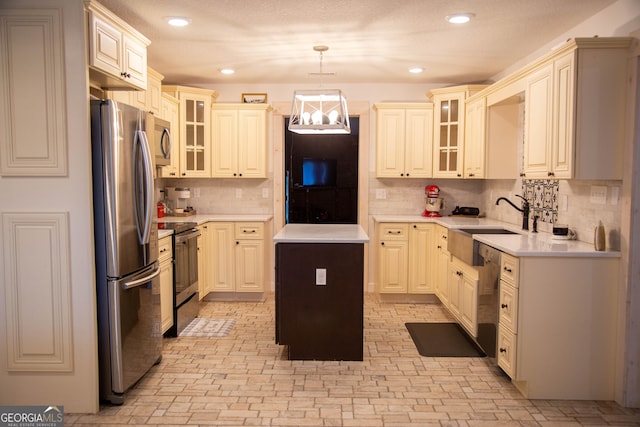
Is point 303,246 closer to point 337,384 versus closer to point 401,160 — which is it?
point 337,384

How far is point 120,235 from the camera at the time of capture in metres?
2.90

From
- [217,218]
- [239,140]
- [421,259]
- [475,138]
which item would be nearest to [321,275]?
[421,259]

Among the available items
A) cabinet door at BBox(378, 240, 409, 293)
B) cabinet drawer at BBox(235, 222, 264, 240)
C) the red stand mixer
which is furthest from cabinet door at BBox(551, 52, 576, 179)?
cabinet drawer at BBox(235, 222, 264, 240)

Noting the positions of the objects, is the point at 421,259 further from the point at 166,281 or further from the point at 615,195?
the point at 166,281

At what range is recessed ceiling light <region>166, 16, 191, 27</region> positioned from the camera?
353 centimetres

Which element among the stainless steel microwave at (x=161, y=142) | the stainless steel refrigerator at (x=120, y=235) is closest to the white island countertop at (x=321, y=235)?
the stainless steel refrigerator at (x=120, y=235)

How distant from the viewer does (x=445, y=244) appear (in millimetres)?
4996

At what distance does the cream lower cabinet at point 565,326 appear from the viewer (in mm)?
3047

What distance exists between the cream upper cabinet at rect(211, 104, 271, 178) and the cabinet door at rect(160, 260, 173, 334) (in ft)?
6.08

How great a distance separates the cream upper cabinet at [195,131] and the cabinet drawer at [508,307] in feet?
11.8

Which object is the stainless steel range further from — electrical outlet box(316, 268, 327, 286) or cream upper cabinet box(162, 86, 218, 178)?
electrical outlet box(316, 268, 327, 286)

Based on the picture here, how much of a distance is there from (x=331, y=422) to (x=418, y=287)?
2878 millimetres

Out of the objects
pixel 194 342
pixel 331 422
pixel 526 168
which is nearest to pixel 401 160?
pixel 526 168

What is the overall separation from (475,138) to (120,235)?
3665 mm
